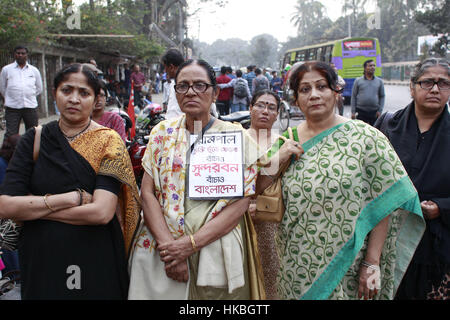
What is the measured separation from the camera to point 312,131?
202 centimetres

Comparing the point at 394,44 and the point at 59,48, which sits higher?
the point at 394,44

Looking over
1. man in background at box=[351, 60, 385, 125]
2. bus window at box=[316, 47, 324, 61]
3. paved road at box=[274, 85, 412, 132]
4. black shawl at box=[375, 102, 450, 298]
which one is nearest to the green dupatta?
black shawl at box=[375, 102, 450, 298]

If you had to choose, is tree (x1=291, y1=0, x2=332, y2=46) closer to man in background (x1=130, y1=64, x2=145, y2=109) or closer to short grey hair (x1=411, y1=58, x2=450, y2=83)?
man in background (x1=130, y1=64, x2=145, y2=109)

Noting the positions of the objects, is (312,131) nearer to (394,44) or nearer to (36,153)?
(36,153)

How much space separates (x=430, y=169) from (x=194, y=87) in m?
1.35

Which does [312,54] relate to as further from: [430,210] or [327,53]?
[430,210]

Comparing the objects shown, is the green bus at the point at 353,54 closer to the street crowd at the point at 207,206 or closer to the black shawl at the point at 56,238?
the street crowd at the point at 207,206

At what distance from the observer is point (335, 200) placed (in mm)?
1867

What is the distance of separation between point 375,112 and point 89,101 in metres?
6.37

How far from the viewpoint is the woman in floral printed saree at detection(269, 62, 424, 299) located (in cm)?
187

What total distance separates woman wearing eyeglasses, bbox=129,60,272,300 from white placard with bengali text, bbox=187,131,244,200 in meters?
0.03

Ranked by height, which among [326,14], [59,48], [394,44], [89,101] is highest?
[326,14]

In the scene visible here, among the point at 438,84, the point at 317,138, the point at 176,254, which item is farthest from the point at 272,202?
the point at 438,84
